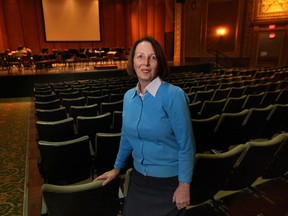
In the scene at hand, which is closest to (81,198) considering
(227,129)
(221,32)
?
(227,129)

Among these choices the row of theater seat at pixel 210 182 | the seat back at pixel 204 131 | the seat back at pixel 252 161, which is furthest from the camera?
the seat back at pixel 204 131

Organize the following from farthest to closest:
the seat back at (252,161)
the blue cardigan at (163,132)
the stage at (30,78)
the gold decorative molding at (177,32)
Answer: the gold decorative molding at (177,32) < the stage at (30,78) < the seat back at (252,161) < the blue cardigan at (163,132)

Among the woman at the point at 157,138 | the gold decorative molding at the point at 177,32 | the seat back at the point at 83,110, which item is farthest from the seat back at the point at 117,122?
the gold decorative molding at the point at 177,32

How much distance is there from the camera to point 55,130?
2.79 metres

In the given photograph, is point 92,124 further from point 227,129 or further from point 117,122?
point 227,129

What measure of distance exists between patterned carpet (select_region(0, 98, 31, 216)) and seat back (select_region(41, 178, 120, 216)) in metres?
1.17

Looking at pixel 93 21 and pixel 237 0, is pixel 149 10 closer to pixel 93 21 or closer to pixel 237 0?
pixel 93 21

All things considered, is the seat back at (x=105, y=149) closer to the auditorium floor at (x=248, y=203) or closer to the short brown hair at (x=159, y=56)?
the auditorium floor at (x=248, y=203)

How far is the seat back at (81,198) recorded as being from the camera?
1.26 m

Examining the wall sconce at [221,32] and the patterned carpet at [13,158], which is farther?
the wall sconce at [221,32]

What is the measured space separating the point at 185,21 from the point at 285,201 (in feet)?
46.3

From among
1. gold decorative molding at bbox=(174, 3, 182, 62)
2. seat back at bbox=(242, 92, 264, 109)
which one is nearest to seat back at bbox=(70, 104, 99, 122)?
seat back at bbox=(242, 92, 264, 109)

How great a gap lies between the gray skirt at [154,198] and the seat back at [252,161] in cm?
81

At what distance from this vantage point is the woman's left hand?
1218mm
